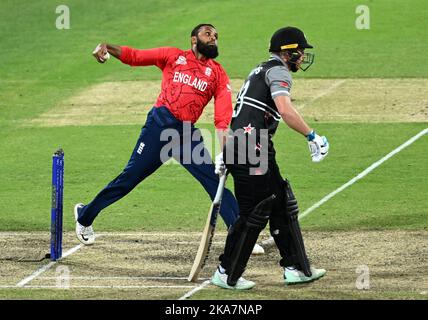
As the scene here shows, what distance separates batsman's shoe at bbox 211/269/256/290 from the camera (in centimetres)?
1252

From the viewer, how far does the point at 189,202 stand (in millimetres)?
17516

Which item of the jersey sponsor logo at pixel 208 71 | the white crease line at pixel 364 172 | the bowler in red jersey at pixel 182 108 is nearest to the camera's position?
the bowler in red jersey at pixel 182 108

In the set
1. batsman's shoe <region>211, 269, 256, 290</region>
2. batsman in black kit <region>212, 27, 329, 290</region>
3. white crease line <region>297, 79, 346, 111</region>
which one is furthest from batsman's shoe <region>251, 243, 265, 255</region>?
white crease line <region>297, 79, 346, 111</region>

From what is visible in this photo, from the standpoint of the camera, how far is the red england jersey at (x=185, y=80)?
1398 centimetres

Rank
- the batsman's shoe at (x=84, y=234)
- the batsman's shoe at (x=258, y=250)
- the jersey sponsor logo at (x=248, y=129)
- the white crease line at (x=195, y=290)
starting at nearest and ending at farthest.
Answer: the white crease line at (x=195, y=290), the jersey sponsor logo at (x=248, y=129), the batsman's shoe at (x=258, y=250), the batsman's shoe at (x=84, y=234)

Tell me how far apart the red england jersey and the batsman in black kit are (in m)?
1.22

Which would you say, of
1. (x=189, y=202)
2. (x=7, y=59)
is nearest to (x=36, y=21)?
(x=7, y=59)

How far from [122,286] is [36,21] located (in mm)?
20360

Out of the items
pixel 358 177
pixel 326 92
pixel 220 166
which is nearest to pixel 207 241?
pixel 220 166

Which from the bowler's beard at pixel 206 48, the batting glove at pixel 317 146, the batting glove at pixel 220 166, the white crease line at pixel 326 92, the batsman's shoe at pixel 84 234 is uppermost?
the white crease line at pixel 326 92

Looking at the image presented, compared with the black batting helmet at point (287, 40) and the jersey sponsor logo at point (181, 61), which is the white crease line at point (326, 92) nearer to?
the jersey sponsor logo at point (181, 61)

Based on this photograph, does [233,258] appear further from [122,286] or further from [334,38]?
[334,38]

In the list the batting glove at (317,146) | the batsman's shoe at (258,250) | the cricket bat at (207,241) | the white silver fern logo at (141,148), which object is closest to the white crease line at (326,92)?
the batsman's shoe at (258,250)

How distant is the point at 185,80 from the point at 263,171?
76.2 inches
